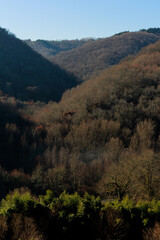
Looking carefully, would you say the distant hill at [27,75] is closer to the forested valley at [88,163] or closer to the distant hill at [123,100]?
the forested valley at [88,163]

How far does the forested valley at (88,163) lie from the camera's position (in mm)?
14523

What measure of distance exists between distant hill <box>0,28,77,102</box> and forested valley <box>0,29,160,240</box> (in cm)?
210

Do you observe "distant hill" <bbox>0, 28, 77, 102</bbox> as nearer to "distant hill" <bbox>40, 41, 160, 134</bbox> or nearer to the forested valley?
the forested valley

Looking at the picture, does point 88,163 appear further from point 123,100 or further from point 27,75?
point 27,75

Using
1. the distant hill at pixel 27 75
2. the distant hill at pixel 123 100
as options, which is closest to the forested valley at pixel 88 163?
the distant hill at pixel 123 100

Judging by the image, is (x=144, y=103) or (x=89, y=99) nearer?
(x=144, y=103)

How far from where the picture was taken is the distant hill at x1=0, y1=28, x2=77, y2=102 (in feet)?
445

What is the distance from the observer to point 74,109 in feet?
257

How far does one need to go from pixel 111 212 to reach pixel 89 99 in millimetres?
66681

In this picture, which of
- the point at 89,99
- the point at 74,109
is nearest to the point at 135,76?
the point at 89,99

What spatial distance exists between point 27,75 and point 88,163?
12142cm

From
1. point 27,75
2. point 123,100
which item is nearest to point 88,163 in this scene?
point 123,100

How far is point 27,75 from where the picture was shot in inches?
6225

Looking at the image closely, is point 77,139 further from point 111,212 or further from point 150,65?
point 150,65
